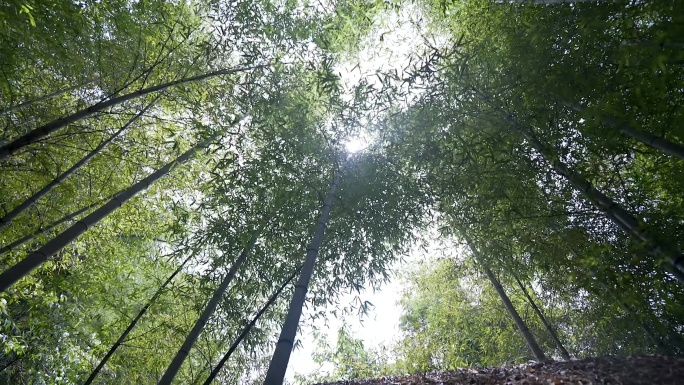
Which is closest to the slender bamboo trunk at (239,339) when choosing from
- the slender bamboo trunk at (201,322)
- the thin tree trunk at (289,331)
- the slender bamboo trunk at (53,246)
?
the slender bamboo trunk at (201,322)

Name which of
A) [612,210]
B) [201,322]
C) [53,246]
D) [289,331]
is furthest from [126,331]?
[612,210]

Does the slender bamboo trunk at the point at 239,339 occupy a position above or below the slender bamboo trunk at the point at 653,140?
below

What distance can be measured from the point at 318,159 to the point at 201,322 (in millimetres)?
1885

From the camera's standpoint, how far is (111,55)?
389cm

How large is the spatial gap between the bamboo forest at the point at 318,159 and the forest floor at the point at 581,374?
1.08 ft

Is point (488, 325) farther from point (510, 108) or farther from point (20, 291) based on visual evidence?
point (20, 291)

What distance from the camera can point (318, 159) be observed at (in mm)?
3939

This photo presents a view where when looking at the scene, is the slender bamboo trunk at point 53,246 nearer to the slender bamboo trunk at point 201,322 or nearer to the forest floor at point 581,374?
the slender bamboo trunk at point 201,322

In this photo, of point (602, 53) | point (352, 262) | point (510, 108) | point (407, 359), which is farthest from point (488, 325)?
point (602, 53)

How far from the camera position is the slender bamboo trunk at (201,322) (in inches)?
124

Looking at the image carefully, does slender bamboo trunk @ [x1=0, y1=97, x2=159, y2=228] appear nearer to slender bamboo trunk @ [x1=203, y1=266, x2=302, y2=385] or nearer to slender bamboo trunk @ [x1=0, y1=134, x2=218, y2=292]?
slender bamboo trunk @ [x1=0, y1=134, x2=218, y2=292]

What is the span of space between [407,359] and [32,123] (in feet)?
19.7

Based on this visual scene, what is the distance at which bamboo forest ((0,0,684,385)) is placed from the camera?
2.99m

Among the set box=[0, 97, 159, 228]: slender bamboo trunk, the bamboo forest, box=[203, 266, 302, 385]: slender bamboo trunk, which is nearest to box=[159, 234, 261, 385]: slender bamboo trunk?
the bamboo forest
